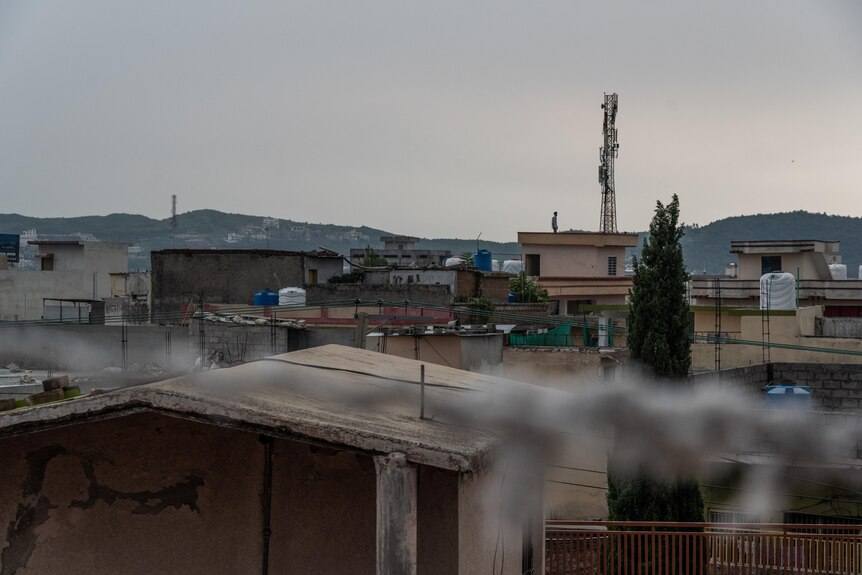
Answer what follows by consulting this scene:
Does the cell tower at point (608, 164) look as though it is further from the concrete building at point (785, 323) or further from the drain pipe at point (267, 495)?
the drain pipe at point (267, 495)

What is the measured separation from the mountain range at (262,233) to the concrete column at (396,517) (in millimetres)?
101530

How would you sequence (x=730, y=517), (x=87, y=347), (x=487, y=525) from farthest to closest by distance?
1. (x=87, y=347)
2. (x=730, y=517)
3. (x=487, y=525)

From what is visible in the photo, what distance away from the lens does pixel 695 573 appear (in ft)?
38.7

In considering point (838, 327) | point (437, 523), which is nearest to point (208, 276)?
point (838, 327)

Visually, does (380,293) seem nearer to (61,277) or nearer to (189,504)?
(61,277)

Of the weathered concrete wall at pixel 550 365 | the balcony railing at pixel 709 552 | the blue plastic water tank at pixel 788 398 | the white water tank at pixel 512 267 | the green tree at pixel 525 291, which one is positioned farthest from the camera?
the white water tank at pixel 512 267

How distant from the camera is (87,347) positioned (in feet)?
79.7

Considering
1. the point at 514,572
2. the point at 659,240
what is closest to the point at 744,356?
the point at 659,240

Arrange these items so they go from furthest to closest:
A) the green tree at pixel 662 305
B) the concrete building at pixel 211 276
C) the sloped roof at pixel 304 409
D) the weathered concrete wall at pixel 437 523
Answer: the concrete building at pixel 211 276, the green tree at pixel 662 305, the weathered concrete wall at pixel 437 523, the sloped roof at pixel 304 409

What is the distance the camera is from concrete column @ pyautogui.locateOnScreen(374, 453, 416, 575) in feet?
18.3

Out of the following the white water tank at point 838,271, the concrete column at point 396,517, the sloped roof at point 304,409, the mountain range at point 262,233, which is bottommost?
the concrete column at point 396,517

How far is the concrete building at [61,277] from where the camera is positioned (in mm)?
43531

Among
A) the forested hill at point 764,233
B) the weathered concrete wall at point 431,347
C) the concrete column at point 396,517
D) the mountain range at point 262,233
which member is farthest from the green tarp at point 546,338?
the forested hill at point 764,233

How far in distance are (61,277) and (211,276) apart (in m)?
14.7
